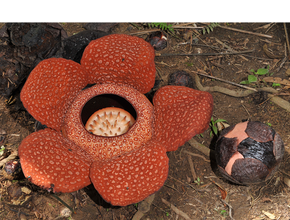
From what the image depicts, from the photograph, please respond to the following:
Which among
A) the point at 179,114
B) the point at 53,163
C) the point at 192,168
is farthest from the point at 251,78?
the point at 53,163

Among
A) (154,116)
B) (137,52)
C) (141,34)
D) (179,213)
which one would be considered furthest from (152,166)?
(141,34)

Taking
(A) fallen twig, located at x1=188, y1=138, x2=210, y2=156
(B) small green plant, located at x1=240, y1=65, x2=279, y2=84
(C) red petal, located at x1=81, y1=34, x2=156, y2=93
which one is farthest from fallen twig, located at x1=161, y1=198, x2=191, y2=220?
(B) small green plant, located at x1=240, y1=65, x2=279, y2=84

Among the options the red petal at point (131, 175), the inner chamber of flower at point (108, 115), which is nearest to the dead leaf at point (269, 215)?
the red petal at point (131, 175)

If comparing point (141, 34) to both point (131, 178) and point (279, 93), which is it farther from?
point (131, 178)

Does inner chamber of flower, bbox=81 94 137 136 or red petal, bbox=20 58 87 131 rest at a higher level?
red petal, bbox=20 58 87 131

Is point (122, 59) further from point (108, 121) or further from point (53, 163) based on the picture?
point (53, 163)

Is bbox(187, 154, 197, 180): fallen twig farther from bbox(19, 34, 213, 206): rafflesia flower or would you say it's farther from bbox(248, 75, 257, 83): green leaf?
bbox(248, 75, 257, 83): green leaf

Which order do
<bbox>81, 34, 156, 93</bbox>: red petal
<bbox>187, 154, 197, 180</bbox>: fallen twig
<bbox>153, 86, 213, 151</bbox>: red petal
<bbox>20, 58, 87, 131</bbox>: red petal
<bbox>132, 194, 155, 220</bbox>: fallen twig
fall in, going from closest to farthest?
1. <bbox>153, 86, 213, 151</bbox>: red petal
2. <bbox>20, 58, 87, 131</bbox>: red petal
3. <bbox>81, 34, 156, 93</bbox>: red petal
4. <bbox>132, 194, 155, 220</bbox>: fallen twig
5. <bbox>187, 154, 197, 180</bbox>: fallen twig

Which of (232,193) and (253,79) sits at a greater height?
(253,79)
